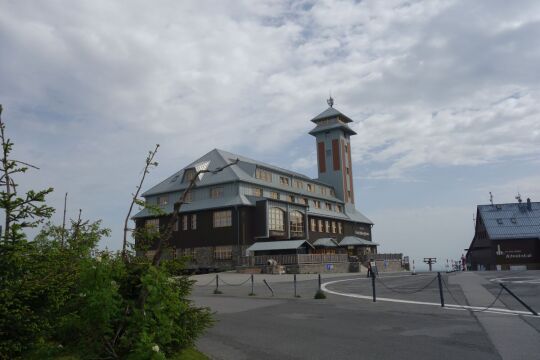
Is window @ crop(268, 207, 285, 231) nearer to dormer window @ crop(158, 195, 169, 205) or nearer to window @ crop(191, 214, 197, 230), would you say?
window @ crop(191, 214, 197, 230)

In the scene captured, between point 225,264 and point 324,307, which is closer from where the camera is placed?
point 324,307

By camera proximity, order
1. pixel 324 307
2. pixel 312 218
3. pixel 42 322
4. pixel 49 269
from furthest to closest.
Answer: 1. pixel 312 218
2. pixel 324 307
3. pixel 49 269
4. pixel 42 322

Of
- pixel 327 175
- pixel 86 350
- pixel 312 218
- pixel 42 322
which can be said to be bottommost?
pixel 86 350

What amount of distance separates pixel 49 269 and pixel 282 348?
493 cm

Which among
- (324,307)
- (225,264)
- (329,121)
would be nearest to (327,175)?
(329,121)

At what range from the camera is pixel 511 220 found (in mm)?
51188

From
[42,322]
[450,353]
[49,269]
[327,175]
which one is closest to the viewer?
[42,322]

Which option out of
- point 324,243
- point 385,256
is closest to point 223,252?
point 324,243

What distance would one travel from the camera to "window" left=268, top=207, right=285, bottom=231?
4688 cm

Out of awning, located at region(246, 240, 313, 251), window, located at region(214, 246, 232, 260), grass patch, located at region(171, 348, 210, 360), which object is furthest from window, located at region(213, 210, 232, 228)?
grass patch, located at region(171, 348, 210, 360)

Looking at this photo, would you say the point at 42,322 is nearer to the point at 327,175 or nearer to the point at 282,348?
the point at 282,348

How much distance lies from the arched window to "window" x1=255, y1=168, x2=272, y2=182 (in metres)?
5.66

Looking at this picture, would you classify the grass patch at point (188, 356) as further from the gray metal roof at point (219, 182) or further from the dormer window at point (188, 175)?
the dormer window at point (188, 175)

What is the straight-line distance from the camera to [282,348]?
8.52 meters
